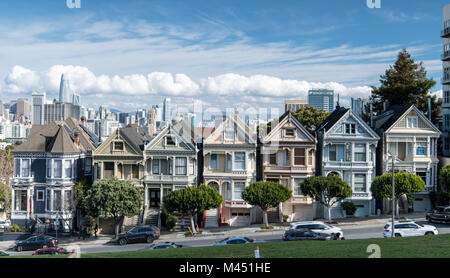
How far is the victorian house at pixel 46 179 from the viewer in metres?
49.0

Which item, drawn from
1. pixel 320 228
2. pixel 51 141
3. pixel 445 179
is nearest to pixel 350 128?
pixel 445 179

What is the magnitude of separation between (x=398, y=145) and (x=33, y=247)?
38104 millimetres

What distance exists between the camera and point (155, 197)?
5016cm

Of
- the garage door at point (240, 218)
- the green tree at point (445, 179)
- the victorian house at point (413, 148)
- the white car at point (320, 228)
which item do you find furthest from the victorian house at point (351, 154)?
the white car at point (320, 228)

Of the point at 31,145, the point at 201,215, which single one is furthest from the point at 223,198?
the point at 31,145

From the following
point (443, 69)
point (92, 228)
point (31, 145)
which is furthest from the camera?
point (443, 69)

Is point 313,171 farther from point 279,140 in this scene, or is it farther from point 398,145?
point 398,145

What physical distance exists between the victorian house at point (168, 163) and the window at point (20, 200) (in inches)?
508

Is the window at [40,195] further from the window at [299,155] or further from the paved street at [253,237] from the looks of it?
the window at [299,155]

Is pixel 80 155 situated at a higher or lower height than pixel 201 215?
higher

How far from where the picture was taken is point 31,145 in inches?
1996

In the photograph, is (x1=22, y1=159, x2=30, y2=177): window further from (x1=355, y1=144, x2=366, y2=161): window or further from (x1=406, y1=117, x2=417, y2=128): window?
(x1=406, y1=117, x2=417, y2=128): window

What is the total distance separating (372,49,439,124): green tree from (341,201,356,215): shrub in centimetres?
2049

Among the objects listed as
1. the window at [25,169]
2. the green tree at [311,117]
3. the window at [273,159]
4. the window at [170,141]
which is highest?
the green tree at [311,117]
